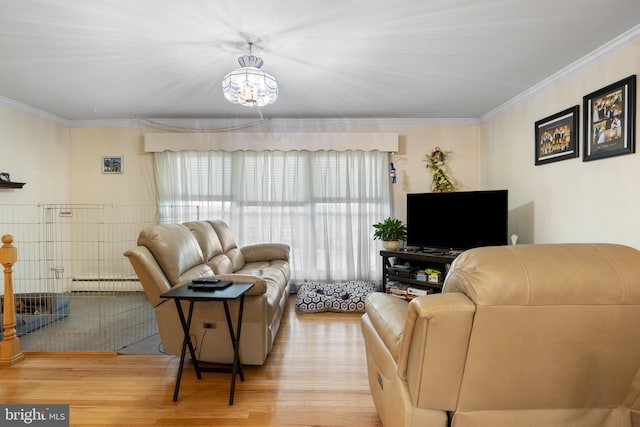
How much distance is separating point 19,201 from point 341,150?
3997 millimetres

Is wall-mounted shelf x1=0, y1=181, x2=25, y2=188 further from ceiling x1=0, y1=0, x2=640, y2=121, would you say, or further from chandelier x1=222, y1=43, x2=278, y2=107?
chandelier x1=222, y1=43, x2=278, y2=107

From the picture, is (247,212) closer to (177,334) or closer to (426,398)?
(177,334)

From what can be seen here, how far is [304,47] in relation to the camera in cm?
255

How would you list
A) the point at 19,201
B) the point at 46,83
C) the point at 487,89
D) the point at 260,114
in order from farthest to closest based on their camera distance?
1. the point at 260,114
2. the point at 19,201
3. the point at 487,89
4. the point at 46,83

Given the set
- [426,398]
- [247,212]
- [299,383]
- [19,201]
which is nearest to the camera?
[426,398]

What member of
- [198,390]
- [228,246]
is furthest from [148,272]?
[228,246]

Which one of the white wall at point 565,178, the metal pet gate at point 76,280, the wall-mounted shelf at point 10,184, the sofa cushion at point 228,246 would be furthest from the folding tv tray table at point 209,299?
the wall-mounted shelf at point 10,184

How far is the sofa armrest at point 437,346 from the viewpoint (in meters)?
1.05

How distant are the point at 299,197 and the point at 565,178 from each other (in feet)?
9.80

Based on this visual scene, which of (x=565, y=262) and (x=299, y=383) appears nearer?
(x=565, y=262)

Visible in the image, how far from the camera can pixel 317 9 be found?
2.05 metres

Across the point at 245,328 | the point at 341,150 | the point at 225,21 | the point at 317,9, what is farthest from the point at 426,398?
the point at 341,150

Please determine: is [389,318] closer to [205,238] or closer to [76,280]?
[205,238]

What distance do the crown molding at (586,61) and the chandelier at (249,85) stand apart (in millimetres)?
2577
